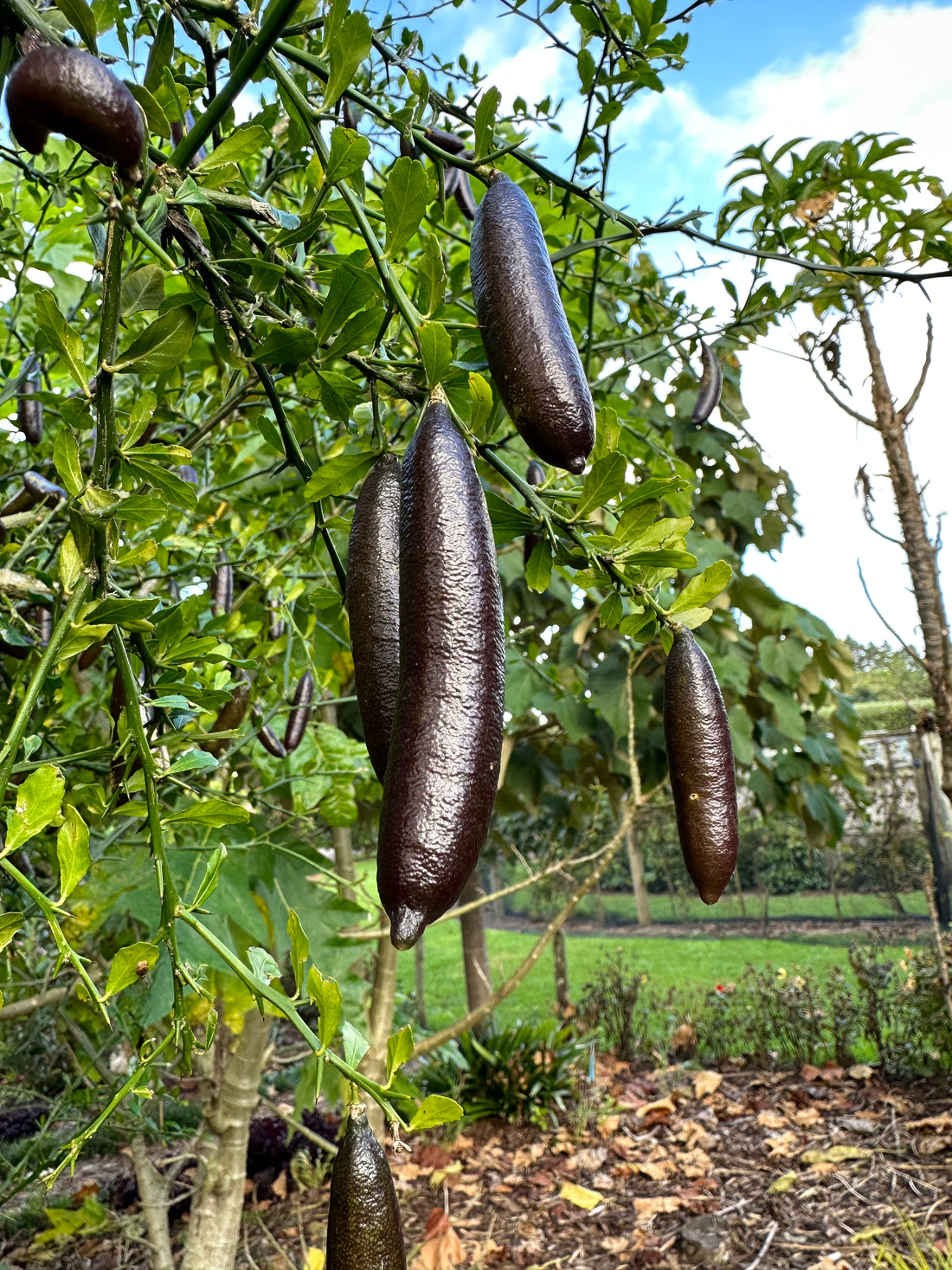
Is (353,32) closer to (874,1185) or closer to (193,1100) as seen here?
(874,1185)

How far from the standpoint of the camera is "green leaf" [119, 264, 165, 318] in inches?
29.3

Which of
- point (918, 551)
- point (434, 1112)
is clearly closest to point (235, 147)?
point (434, 1112)

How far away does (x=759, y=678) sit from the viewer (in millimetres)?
4977

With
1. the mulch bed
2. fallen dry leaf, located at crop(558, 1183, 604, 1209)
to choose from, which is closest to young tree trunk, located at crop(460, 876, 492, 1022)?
the mulch bed

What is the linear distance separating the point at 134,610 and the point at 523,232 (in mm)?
383

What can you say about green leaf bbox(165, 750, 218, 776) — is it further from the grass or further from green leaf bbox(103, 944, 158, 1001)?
the grass

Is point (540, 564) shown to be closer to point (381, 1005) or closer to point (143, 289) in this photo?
point (143, 289)

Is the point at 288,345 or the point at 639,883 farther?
the point at 639,883

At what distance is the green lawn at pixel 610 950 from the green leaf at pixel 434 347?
7.80 metres

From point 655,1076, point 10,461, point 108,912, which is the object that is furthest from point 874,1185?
point 10,461

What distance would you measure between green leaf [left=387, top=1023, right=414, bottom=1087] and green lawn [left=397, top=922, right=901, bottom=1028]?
7.59 m

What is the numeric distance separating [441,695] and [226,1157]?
2.77 m

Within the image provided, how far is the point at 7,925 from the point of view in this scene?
63cm

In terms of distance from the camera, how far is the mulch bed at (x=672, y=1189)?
3443 millimetres
